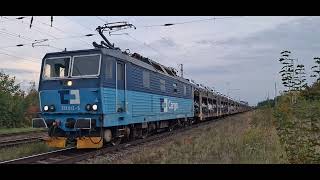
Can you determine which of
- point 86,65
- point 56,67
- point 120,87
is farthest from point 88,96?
point 56,67

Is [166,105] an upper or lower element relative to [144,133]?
upper

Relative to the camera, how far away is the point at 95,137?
542 inches

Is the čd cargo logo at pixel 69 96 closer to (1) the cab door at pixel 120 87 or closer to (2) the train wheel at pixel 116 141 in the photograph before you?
(1) the cab door at pixel 120 87

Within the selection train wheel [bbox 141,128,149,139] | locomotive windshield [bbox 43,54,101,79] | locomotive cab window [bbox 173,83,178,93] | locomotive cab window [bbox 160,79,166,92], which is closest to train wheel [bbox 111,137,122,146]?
train wheel [bbox 141,128,149,139]

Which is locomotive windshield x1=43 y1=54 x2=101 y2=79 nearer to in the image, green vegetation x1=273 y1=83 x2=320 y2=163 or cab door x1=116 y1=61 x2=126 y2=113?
cab door x1=116 y1=61 x2=126 y2=113

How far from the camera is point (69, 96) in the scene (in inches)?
551

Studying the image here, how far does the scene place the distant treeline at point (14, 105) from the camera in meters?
39.6

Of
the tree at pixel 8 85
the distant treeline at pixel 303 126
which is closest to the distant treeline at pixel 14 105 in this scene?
the tree at pixel 8 85

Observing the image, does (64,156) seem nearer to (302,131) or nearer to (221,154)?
(221,154)

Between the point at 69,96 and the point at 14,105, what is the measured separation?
1125 inches

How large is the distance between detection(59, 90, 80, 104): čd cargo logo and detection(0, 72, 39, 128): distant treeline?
82.8 ft

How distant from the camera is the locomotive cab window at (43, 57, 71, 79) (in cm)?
1458

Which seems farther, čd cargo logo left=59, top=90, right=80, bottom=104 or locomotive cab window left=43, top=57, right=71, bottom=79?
locomotive cab window left=43, top=57, right=71, bottom=79
